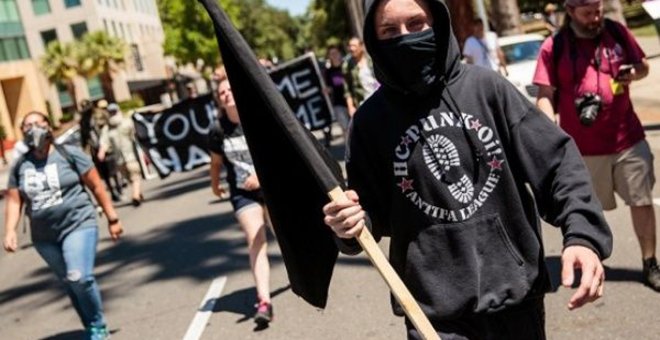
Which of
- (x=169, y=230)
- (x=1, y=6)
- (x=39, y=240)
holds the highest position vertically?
(x=1, y=6)

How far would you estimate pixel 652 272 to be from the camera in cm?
496

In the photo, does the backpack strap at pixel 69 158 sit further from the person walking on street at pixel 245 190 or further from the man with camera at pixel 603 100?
the man with camera at pixel 603 100

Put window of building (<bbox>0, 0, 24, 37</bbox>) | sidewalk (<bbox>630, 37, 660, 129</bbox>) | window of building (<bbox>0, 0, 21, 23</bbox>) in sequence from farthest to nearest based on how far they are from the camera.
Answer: window of building (<bbox>0, 0, 21, 23</bbox>) → window of building (<bbox>0, 0, 24, 37</bbox>) → sidewalk (<bbox>630, 37, 660, 129</bbox>)

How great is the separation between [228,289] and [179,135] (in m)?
3.87

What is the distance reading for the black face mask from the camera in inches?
95.6

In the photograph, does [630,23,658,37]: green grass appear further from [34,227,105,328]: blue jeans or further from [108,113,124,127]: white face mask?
[34,227,105,328]: blue jeans

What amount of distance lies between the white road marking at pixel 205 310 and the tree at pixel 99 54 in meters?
50.7

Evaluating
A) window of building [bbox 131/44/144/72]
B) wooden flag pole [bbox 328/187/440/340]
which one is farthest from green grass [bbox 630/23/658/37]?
window of building [bbox 131/44/144/72]

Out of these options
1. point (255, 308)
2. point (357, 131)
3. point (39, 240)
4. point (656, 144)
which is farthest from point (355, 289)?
point (656, 144)

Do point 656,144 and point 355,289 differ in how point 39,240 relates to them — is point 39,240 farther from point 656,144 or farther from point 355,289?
point 656,144

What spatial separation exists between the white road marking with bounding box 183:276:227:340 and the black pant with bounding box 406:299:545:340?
3560 mm

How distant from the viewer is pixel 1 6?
180 feet

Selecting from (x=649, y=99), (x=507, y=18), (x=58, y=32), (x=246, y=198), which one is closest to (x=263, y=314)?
(x=246, y=198)

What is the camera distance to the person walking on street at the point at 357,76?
10.4 m
